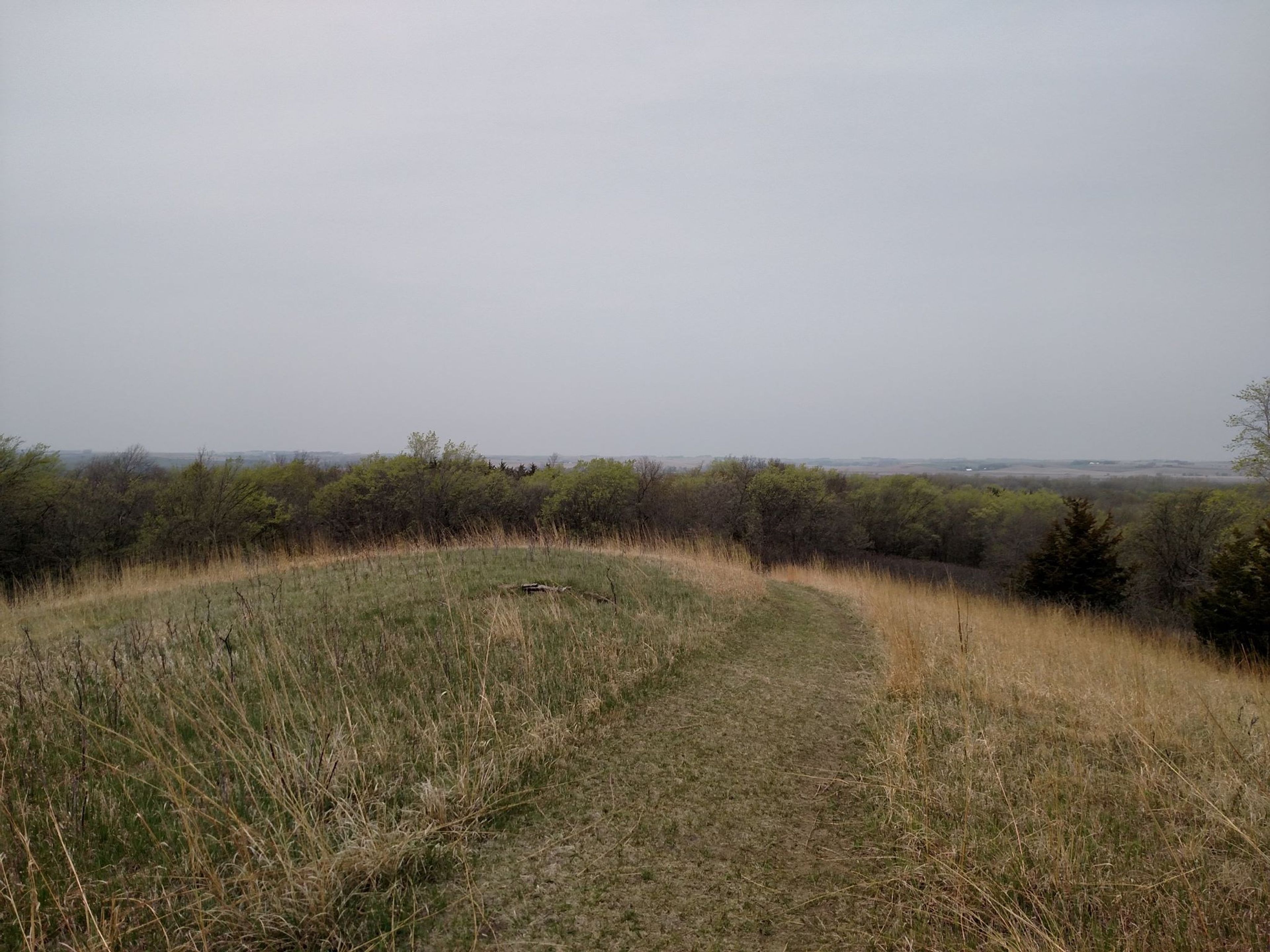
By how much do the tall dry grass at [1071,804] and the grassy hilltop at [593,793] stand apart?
0.09 ft

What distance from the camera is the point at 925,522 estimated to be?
6150cm

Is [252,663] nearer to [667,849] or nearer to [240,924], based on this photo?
[240,924]

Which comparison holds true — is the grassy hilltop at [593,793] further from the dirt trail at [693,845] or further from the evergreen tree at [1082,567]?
the evergreen tree at [1082,567]

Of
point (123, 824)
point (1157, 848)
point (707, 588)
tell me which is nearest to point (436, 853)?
point (123, 824)

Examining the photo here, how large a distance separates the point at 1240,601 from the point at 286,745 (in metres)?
23.9

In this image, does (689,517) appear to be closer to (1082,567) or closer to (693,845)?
(1082,567)

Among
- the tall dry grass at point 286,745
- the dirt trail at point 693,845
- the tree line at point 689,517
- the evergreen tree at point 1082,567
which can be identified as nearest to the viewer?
the tall dry grass at point 286,745

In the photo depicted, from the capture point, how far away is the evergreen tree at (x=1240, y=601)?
53.4 ft

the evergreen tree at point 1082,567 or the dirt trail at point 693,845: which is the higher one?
the dirt trail at point 693,845

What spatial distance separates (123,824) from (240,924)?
59.9 inches

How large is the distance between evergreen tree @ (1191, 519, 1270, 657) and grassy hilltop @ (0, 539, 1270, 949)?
39.0 feet

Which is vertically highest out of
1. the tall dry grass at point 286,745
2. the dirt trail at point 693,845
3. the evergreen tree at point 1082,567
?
the tall dry grass at point 286,745

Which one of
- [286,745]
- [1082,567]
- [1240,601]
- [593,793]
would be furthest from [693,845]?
[1082,567]

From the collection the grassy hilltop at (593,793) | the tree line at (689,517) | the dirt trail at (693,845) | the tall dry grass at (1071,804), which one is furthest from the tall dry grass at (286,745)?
the tree line at (689,517)
